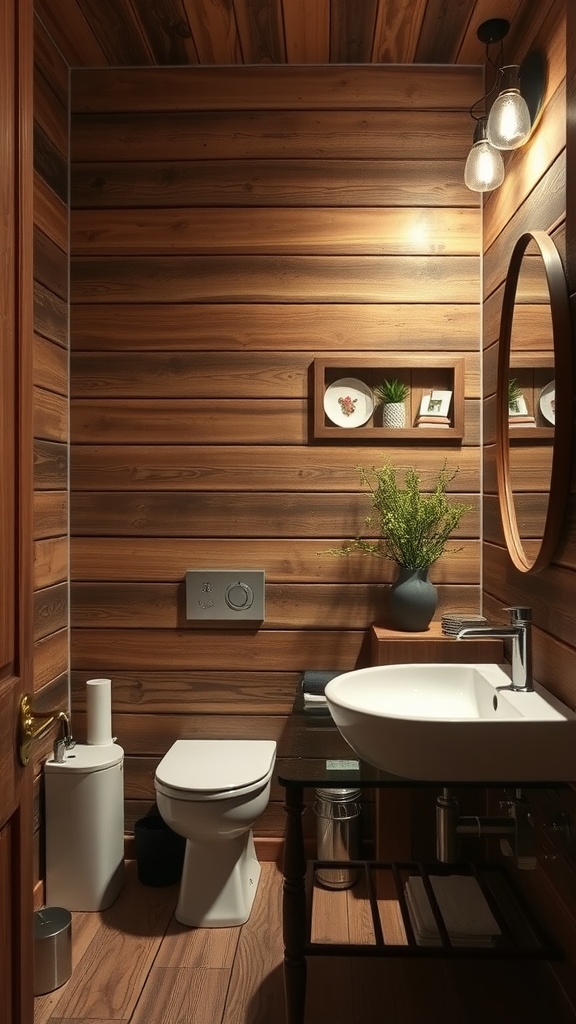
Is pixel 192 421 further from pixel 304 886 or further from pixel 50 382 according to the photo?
pixel 304 886

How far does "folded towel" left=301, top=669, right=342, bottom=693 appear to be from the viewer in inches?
94.0

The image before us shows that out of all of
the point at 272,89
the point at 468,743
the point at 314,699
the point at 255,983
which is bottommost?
the point at 255,983

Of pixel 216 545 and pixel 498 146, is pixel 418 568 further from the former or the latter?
pixel 498 146

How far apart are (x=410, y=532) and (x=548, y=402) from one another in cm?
76

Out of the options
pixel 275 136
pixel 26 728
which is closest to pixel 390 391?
pixel 275 136

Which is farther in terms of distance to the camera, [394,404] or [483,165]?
[394,404]

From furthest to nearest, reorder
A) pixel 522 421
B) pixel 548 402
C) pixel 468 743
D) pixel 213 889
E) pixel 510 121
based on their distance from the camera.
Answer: pixel 213 889
pixel 522 421
pixel 510 121
pixel 548 402
pixel 468 743

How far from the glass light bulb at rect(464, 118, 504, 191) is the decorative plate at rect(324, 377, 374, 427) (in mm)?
736

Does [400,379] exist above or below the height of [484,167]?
below

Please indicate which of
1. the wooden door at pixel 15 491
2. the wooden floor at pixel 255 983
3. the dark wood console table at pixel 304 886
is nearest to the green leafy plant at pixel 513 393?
the dark wood console table at pixel 304 886

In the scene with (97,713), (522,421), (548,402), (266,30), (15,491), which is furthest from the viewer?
(97,713)

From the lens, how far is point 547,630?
6.09ft

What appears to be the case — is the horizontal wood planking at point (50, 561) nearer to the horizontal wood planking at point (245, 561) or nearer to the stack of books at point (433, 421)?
the horizontal wood planking at point (245, 561)

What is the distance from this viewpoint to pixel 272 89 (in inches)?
102
